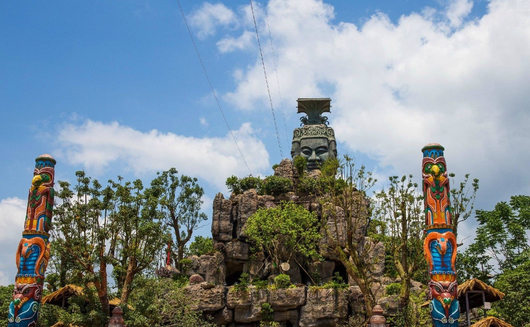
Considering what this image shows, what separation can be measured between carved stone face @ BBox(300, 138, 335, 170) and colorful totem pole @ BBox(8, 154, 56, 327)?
23.1 metres

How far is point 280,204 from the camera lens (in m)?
34.2

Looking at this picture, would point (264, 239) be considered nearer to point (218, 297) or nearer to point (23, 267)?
point (218, 297)

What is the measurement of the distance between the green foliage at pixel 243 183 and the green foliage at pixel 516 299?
17.1 m

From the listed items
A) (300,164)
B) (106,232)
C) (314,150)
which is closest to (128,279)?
(106,232)

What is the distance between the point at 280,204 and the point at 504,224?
13.3m

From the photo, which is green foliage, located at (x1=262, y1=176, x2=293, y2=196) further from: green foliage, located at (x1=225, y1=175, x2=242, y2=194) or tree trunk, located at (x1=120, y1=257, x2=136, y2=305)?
tree trunk, located at (x1=120, y1=257, x2=136, y2=305)

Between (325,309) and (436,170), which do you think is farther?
(325,309)

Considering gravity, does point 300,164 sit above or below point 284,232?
above

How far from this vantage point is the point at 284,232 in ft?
102

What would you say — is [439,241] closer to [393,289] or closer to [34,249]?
[393,289]

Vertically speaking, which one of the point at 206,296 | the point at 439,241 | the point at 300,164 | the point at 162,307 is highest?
the point at 300,164

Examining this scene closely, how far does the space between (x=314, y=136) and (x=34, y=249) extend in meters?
25.8

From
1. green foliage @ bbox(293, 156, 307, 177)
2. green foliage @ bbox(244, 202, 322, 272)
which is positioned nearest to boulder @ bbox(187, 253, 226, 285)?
green foliage @ bbox(244, 202, 322, 272)

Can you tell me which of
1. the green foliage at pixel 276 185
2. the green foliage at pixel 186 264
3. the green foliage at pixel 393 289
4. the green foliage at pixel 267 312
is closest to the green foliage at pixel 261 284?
the green foliage at pixel 267 312
